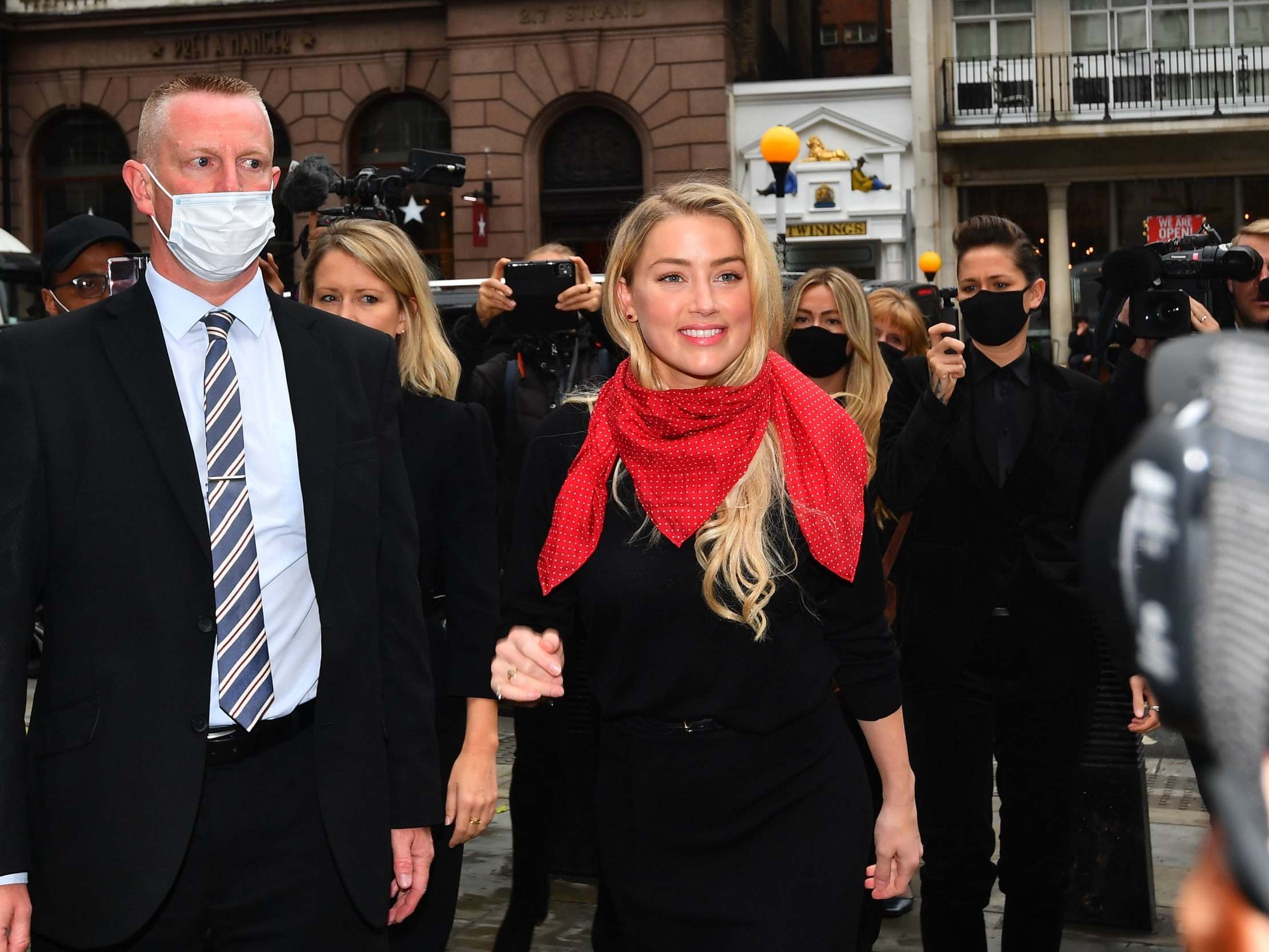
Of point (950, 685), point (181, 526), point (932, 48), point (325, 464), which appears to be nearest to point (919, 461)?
point (950, 685)

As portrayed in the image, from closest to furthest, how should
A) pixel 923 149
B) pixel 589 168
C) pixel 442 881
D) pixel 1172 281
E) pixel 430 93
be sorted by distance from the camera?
pixel 442 881, pixel 1172 281, pixel 589 168, pixel 923 149, pixel 430 93

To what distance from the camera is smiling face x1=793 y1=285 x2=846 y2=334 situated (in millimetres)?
5305

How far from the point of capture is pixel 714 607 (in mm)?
2922

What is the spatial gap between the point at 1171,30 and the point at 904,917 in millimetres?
25007

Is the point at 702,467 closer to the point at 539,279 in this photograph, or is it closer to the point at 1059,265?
the point at 539,279

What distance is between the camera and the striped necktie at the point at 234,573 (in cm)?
268

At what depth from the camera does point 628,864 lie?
9.82 ft

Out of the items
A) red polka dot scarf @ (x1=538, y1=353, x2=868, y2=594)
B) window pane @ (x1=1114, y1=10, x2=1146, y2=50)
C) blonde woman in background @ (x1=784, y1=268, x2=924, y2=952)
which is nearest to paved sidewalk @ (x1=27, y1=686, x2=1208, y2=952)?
blonde woman in background @ (x1=784, y1=268, x2=924, y2=952)

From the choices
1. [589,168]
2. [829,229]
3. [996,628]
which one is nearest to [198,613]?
[996,628]

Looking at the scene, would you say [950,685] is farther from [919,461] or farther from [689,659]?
[689,659]

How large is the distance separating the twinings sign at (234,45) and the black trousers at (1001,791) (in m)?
24.1

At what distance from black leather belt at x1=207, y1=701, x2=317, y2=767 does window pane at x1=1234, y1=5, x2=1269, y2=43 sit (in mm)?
27923

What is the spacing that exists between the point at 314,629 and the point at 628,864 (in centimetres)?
78

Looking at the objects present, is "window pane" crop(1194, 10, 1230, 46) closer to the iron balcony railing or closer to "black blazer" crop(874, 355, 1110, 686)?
the iron balcony railing
